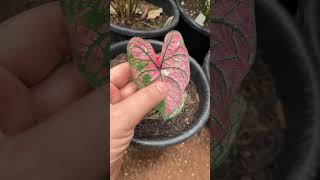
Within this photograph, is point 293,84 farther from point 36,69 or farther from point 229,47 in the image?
point 36,69

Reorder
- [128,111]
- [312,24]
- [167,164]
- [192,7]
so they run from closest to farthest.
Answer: [128,111] < [312,24] < [167,164] < [192,7]

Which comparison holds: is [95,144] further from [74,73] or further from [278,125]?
[278,125]

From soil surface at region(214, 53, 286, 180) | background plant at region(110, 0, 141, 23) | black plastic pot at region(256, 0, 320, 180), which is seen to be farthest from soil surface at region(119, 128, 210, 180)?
background plant at region(110, 0, 141, 23)

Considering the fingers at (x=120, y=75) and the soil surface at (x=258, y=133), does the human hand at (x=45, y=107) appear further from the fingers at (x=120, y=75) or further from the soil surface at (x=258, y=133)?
the soil surface at (x=258, y=133)

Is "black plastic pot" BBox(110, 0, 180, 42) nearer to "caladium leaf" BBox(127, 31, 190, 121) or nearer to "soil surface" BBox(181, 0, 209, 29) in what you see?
"soil surface" BBox(181, 0, 209, 29)

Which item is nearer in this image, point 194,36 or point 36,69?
point 36,69

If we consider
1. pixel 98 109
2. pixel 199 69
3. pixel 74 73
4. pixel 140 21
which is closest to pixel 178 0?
pixel 140 21

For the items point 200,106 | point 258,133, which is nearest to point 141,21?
point 200,106
